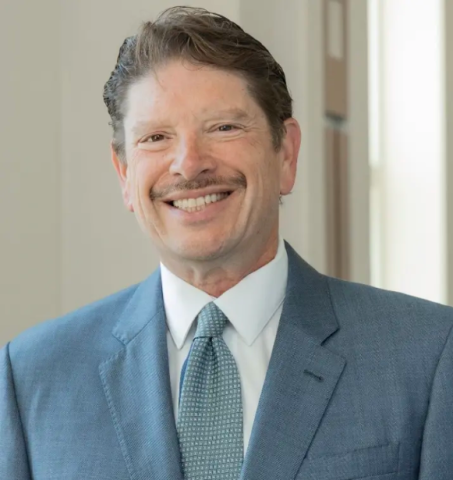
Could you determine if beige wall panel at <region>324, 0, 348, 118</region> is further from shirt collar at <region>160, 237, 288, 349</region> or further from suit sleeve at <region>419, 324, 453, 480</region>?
suit sleeve at <region>419, 324, 453, 480</region>

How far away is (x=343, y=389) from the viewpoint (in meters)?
1.81

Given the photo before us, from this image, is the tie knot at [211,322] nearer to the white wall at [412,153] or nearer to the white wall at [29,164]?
the white wall at [29,164]

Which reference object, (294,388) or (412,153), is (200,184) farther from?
(412,153)

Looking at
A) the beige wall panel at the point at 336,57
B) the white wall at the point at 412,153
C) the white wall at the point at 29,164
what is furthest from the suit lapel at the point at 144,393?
the white wall at the point at 412,153

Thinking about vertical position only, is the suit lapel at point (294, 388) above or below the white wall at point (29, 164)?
below

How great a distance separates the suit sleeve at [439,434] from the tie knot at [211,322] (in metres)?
0.38

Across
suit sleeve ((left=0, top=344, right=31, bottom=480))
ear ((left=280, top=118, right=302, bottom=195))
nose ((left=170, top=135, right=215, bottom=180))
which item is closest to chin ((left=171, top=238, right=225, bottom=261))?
nose ((left=170, top=135, right=215, bottom=180))

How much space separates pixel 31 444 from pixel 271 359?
1.45ft

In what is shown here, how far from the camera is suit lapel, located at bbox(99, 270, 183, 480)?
5.84ft

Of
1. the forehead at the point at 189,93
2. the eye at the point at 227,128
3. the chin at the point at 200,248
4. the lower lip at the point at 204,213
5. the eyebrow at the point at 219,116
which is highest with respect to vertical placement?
the forehead at the point at 189,93

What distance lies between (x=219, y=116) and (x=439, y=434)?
65 cm

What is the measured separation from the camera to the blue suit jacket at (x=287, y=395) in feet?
5.77

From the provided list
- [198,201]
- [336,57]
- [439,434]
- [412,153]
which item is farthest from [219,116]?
[412,153]

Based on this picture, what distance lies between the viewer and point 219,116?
1890 mm
